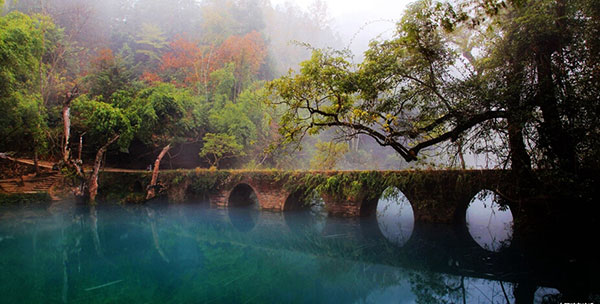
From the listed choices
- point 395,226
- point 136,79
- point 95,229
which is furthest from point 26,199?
point 395,226

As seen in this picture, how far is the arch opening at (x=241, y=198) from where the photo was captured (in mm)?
16828

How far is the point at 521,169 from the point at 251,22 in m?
29.9

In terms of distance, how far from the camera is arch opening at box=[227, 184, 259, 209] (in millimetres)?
Answer: 16828

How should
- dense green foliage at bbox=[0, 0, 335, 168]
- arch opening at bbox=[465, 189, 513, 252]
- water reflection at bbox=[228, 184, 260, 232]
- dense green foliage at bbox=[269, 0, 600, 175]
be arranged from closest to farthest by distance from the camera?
dense green foliage at bbox=[269, 0, 600, 175], arch opening at bbox=[465, 189, 513, 252], water reflection at bbox=[228, 184, 260, 232], dense green foliage at bbox=[0, 0, 335, 168]

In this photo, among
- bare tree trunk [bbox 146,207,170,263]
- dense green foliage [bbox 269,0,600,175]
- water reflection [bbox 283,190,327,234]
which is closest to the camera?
dense green foliage [bbox 269,0,600,175]

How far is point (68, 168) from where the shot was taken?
1500 centimetres

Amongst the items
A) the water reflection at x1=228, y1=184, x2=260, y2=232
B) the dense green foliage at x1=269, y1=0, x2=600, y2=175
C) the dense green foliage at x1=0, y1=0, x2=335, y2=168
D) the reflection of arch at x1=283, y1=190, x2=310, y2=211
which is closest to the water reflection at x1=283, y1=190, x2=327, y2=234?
the reflection of arch at x1=283, y1=190, x2=310, y2=211

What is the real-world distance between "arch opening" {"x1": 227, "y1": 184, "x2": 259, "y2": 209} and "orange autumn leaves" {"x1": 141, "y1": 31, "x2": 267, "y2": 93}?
10027 mm

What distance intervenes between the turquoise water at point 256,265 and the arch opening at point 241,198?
5.09 meters

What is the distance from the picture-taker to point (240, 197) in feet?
57.2

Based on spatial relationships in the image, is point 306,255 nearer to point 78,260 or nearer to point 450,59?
point 78,260

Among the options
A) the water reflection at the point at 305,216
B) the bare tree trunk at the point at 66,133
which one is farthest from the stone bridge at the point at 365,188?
the bare tree trunk at the point at 66,133

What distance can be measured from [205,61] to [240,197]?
1338 centimetres

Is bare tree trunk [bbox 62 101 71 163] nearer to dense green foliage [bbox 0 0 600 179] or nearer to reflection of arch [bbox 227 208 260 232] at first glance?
dense green foliage [bbox 0 0 600 179]
